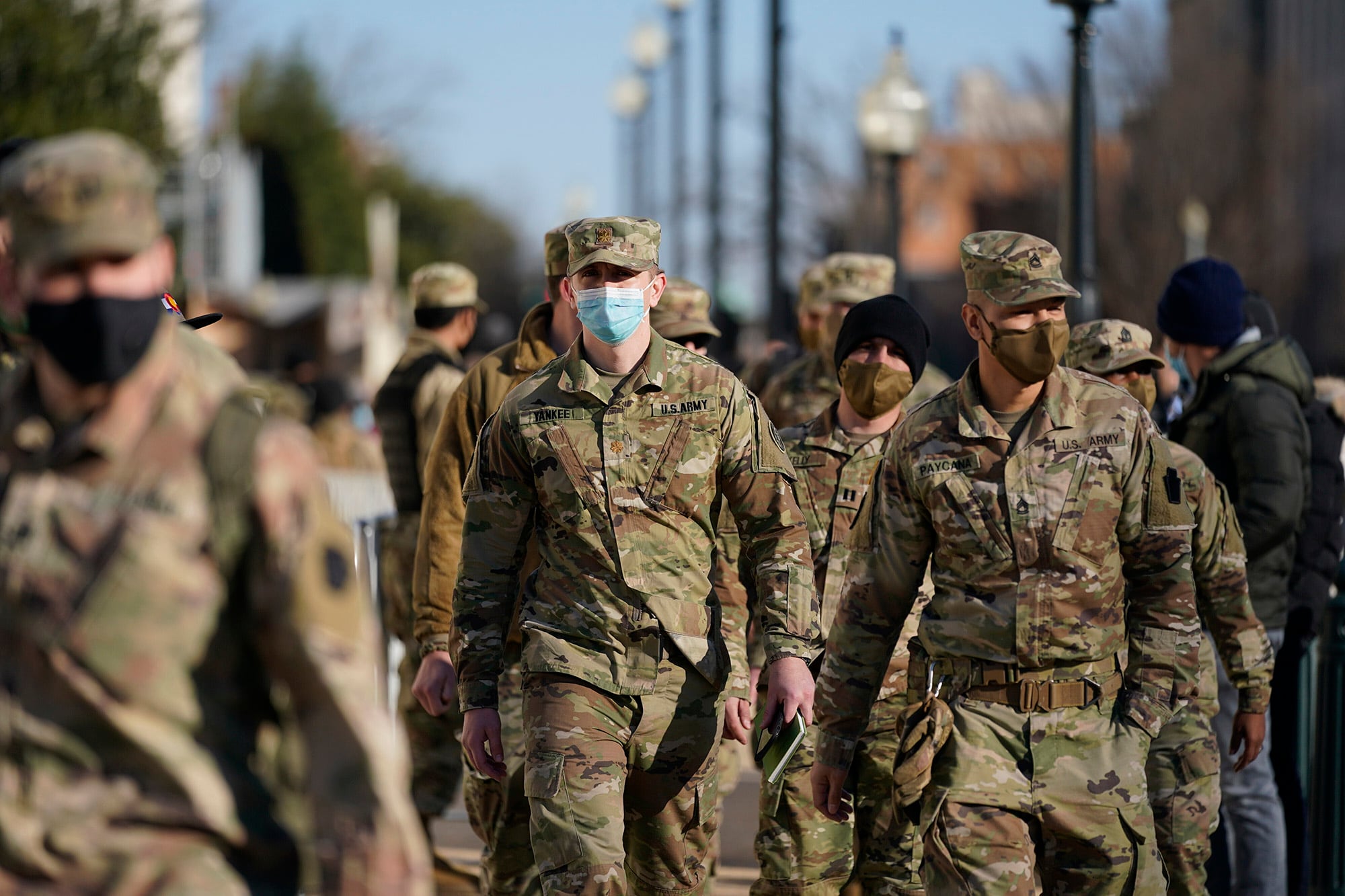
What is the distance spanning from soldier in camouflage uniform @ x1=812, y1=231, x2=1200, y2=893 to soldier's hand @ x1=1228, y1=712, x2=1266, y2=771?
69 centimetres

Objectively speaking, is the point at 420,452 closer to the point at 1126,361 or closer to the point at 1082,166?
the point at 1126,361

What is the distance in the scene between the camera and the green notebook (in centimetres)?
502

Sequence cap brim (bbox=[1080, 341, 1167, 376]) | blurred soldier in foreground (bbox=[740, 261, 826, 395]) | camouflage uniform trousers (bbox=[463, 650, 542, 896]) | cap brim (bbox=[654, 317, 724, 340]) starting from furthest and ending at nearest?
blurred soldier in foreground (bbox=[740, 261, 826, 395]), cap brim (bbox=[654, 317, 724, 340]), cap brim (bbox=[1080, 341, 1167, 376]), camouflage uniform trousers (bbox=[463, 650, 542, 896])

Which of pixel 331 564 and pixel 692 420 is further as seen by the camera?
pixel 692 420

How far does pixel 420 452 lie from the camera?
8.05 m

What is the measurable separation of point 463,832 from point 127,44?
73.1 ft

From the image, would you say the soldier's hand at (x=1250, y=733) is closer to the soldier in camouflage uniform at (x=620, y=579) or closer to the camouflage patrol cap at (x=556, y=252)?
the soldier in camouflage uniform at (x=620, y=579)

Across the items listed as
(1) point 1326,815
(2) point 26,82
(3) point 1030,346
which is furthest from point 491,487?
(2) point 26,82

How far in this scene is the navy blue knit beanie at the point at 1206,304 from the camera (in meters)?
6.90

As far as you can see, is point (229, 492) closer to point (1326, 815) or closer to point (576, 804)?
point (576, 804)

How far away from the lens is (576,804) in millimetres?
5023

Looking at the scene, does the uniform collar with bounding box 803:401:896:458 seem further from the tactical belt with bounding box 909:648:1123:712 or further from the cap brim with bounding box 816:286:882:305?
the cap brim with bounding box 816:286:882:305

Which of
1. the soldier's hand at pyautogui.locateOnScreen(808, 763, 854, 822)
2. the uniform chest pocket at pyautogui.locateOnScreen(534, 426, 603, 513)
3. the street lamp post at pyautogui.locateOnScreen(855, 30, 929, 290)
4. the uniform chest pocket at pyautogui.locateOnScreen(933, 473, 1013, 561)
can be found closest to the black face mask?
the uniform chest pocket at pyautogui.locateOnScreen(534, 426, 603, 513)

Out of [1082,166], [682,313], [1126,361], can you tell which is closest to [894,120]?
[1082,166]
